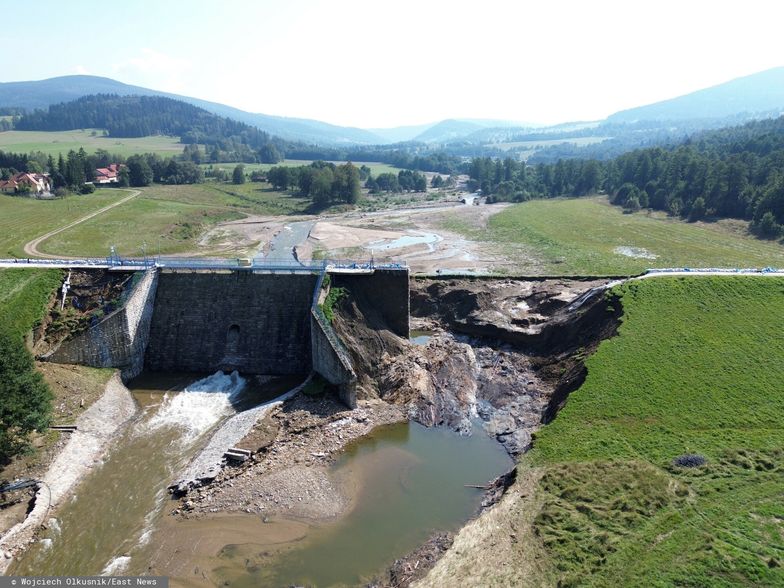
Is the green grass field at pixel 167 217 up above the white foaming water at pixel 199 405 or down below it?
above

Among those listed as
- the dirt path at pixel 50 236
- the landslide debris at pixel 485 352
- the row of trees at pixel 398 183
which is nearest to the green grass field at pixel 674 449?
the landslide debris at pixel 485 352

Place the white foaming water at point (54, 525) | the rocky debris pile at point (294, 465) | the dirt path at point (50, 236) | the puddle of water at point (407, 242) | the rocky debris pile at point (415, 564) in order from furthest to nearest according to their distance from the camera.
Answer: the puddle of water at point (407, 242) < the dirt path at point (50, 236) < the rocky debris pile at point (294, 465) < the white foaming water at point (54, 525) < the rocky debris pile at point (415, 564)

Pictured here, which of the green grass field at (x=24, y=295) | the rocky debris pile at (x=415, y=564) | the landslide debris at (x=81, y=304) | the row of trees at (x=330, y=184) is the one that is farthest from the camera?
the row of trees at (x=330, y=184)

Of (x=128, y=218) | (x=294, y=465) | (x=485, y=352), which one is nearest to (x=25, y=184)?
(x=128, y=218)

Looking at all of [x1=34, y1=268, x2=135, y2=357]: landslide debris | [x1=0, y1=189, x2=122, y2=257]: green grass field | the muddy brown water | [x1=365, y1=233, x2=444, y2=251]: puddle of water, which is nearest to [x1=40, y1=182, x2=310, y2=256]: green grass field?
[x1=0, y1=189, x2=122, y2=257]: green grass field

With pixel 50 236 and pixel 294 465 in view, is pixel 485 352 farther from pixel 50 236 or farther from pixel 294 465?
pixel 50 236

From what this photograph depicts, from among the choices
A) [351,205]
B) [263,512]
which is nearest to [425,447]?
[263,512]

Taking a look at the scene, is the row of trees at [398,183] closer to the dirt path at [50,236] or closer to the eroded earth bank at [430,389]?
the dirt path at [50,236]
